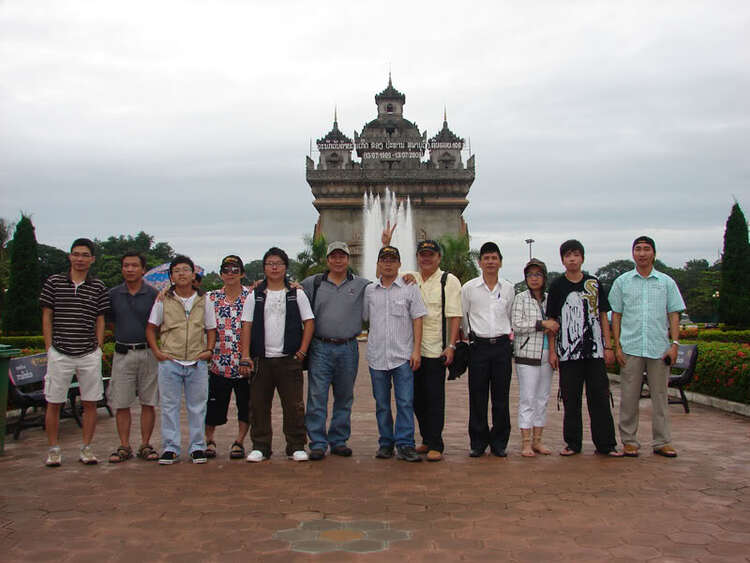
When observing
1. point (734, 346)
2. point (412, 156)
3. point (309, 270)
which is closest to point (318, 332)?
point (734, 346)

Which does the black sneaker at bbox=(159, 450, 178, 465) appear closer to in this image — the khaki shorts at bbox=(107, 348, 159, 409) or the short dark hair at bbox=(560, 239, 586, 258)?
the khaki shorts at bbox=(107, 348, 159, 409)

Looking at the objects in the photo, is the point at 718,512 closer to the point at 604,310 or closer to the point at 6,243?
the point at 604,310

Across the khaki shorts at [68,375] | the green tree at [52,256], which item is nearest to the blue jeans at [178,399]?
the khaki shorts at [68,375]

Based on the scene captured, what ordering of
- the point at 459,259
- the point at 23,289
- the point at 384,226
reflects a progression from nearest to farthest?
the point at 23,289 → the point at 459,259 → the point at 384,226

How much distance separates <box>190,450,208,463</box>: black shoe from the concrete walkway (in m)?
0.14

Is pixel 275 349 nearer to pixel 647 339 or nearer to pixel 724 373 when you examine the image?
pixel 647 339

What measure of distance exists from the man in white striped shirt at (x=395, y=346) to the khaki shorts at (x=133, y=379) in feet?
6.81

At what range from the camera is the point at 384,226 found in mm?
45125

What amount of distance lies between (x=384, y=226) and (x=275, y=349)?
39.0m

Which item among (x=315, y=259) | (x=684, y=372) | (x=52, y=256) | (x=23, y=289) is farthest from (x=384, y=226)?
(x=684, y=372)

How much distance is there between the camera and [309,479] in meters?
5.55

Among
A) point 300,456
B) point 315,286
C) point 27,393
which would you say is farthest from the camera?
point 27,393

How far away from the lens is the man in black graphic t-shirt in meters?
6.45

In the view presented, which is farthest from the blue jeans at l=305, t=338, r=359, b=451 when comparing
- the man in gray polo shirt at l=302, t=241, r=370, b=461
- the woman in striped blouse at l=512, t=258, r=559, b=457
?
the woman in striped blouse at l=512, t=258, r=559, b=457
